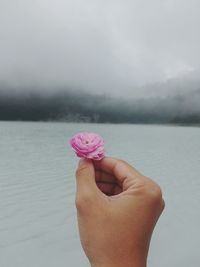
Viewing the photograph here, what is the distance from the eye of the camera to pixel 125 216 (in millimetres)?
1369

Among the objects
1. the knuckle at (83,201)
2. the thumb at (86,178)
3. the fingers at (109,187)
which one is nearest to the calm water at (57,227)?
the fingers at (109,187)

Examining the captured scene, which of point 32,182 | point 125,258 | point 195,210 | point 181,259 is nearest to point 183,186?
point 195,210

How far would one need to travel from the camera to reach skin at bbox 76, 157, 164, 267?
4.47 feet

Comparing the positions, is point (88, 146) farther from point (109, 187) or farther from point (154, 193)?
point (154, 193)

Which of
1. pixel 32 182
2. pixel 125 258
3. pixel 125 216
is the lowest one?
pixel 32 182

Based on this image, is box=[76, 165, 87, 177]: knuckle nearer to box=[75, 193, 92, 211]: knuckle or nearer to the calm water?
box=[75, 193, 92, 211]: knuckle

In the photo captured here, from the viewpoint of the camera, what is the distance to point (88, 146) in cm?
164

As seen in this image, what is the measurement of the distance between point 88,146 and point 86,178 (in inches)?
8.1

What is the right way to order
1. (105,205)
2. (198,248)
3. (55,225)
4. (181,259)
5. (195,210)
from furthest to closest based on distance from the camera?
(195,210)
(55,225)
(198,248)
(181,259)
(105,205)

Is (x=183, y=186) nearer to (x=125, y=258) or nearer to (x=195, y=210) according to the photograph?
(x=195, y=210)

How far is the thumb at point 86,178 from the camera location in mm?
1394

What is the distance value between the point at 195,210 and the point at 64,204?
5.14 meters

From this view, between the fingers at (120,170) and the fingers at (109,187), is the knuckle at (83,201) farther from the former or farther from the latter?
the fingers at (109,187)

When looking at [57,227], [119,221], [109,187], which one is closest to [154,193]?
[119,221]
